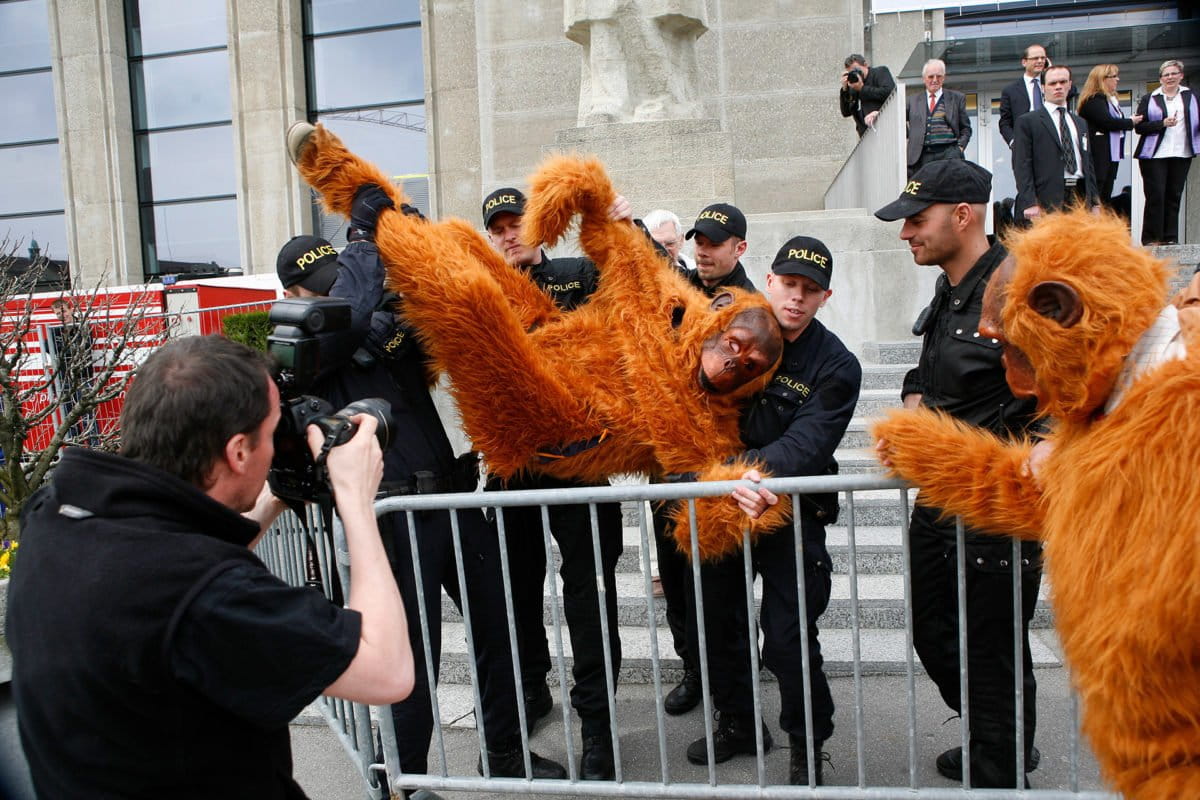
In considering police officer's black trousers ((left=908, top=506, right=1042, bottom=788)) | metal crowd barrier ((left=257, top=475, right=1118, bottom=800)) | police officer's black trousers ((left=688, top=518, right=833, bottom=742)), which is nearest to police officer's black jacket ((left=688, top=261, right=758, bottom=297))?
police officer's black trousers ((left=688, top=518, right=833, bottom=742))

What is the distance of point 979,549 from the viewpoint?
8.78ft

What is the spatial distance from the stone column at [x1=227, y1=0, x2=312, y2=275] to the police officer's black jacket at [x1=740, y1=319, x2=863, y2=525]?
1467 centimetres

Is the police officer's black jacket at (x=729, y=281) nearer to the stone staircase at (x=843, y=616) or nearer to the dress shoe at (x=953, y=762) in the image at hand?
the stone staircase at (x=843, y=616)

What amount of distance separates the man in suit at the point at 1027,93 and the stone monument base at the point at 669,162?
2.54 m

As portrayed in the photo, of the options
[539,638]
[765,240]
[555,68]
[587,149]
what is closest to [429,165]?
[555,68]

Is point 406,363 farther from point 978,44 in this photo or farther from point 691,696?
point 978,44

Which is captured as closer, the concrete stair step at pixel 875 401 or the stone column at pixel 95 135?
the concrete stair step at pixel 875 401

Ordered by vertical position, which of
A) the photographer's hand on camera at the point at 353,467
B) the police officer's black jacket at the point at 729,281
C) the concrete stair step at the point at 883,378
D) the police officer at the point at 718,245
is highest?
the police officer at the point at 718,245

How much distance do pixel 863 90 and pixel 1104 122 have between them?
→ 228cm

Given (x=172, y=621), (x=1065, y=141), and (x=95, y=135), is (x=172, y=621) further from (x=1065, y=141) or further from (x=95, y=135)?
(x=95, y=135)

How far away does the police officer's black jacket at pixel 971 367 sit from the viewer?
9.12 ft

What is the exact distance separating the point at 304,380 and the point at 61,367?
5.03 m

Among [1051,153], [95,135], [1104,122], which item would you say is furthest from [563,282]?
[95,135]

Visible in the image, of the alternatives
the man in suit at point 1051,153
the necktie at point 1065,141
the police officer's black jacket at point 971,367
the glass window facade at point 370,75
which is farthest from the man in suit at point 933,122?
the glass window facade at point 370,75
